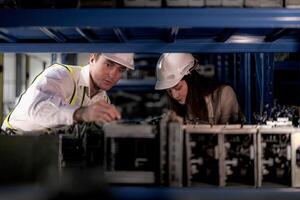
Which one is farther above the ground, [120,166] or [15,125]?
[15,125]

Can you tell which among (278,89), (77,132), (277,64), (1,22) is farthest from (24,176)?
(278,89)

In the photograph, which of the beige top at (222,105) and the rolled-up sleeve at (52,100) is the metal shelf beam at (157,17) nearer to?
the rolled-up sleeve at (52,100)

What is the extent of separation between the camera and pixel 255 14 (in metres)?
1.94

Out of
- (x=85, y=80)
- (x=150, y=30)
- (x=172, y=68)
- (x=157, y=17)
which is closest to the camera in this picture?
(x=157, y=17)

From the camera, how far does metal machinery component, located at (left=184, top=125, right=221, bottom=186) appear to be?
81.9 inches

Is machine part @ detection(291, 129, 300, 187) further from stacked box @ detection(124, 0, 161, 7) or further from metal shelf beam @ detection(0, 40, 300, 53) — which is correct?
stacked box @ detection(124, 0, 161, 7)

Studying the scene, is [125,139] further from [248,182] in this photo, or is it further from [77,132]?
[248,182]

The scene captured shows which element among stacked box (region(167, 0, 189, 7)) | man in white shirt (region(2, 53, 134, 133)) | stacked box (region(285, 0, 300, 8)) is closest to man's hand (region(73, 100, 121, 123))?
man in white shirt (region(2, 53, 134, 133))

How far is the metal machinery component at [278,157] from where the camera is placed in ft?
6.83

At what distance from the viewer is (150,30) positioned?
8.01ft

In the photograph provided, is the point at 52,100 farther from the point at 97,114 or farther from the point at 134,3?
the point at 134,3

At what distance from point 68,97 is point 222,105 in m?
1.34

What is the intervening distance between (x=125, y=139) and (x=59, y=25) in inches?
25.5

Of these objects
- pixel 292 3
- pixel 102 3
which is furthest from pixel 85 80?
pixel 292 3
